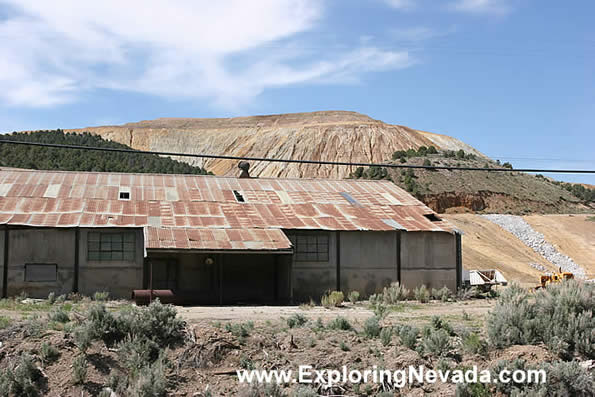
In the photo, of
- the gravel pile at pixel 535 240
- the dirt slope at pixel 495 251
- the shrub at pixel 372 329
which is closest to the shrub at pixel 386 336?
the shrub at pixel 372 329

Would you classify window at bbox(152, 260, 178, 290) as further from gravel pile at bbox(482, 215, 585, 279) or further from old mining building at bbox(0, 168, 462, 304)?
gravel pile at bbox(482, 215, 585, 279)

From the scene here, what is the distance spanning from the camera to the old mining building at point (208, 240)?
25047mm

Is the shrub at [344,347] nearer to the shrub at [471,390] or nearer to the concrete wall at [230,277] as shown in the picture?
the shrub at [471,390]

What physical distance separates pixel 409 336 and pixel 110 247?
13.3 meters

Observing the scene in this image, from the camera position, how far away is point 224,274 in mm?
27609

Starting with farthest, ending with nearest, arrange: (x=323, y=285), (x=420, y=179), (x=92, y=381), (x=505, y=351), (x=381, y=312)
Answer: (x=420, y=179) → (x=323, y=285) → (x=381, y=312) → (x=505, y=351) → (x=92, y=381)

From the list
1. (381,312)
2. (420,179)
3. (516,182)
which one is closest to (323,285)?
(381,312)

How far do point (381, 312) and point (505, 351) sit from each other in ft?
15.1

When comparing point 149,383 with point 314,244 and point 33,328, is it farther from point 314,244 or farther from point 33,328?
point 314,244

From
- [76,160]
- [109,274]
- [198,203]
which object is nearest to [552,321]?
[109,274]

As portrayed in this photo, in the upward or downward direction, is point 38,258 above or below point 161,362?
above

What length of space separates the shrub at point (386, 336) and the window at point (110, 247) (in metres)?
12.1

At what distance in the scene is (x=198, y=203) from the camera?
29.5 m

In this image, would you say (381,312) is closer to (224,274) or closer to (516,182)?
(224,274)
